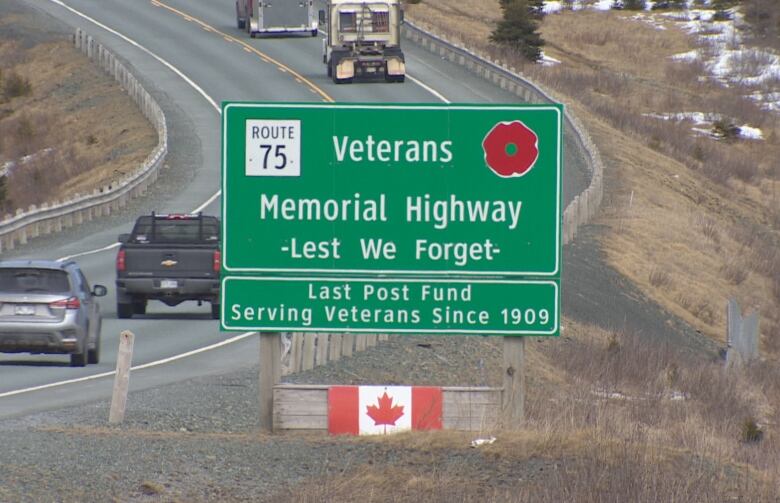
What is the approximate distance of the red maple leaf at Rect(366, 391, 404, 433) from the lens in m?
15.2

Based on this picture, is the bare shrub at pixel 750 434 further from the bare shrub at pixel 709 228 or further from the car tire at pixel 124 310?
the bare shrub at pixel 709 228

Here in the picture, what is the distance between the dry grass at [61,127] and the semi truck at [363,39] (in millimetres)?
7832

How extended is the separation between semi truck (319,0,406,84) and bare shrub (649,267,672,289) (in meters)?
20.4

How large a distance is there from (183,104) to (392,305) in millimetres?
52404

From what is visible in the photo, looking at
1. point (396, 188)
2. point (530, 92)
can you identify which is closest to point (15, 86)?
point (530, 92)

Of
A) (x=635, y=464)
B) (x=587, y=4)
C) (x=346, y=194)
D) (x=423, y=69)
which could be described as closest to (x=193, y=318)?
(x=346, y=194)

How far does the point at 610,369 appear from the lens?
26453 mm

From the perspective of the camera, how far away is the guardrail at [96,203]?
137 ft

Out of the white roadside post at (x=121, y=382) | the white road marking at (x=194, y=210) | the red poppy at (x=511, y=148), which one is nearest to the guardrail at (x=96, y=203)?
the white road marking at (x=194, y=210)

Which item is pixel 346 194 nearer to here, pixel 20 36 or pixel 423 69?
pixel 423 69

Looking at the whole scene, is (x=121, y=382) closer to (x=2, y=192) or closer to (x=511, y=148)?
(x=511, y=148)

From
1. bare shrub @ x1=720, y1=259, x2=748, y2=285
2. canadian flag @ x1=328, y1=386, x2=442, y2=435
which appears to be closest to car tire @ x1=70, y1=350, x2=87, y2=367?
canadian flag @ x1=328, y1=386, x2=442, y2=435

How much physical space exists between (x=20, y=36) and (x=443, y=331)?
7027 centimetres

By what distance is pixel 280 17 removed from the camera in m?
75.1
